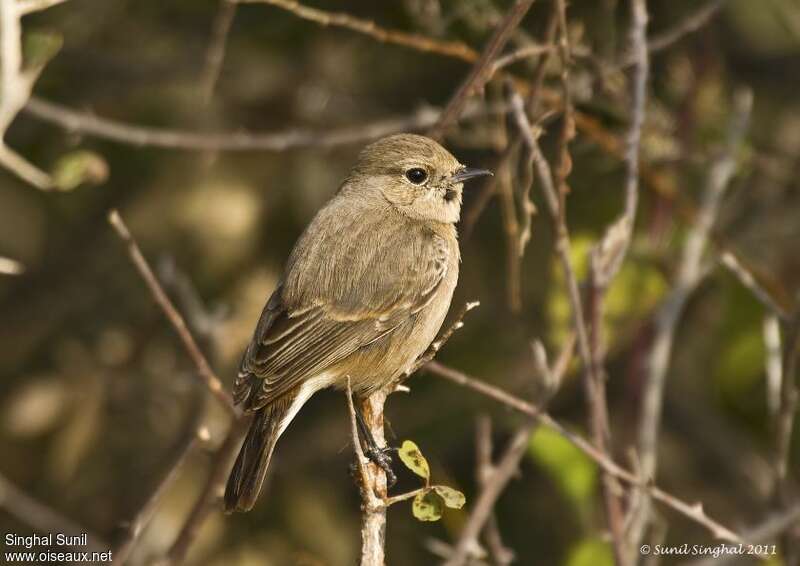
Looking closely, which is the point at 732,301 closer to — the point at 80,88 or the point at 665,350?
the point at 665,350

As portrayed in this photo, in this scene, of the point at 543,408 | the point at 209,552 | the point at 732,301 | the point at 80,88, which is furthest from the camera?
the point at 80,88

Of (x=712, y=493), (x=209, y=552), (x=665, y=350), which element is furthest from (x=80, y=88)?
(x=712, y=493)

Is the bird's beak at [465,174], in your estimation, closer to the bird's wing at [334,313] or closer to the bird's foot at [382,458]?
the bird's wing at [334,313]

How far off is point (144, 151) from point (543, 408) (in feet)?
12.0

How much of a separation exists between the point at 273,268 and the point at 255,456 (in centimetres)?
263

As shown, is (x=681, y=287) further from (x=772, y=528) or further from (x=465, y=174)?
(x=772, y=528)

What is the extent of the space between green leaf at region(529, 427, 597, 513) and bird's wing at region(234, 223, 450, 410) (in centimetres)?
77

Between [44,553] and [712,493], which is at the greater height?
[712,493]

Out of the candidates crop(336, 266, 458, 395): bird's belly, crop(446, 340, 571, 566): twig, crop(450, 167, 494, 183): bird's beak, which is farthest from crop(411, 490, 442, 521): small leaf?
crop(450, 167, 494, 183): bird's beak

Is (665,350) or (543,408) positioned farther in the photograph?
(665,350)

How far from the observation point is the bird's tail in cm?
426

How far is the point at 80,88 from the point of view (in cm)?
692

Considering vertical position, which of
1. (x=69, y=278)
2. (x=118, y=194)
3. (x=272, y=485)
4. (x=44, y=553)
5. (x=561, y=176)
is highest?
(x=561, y=176)

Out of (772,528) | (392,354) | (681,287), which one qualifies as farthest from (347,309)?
(772,528)
